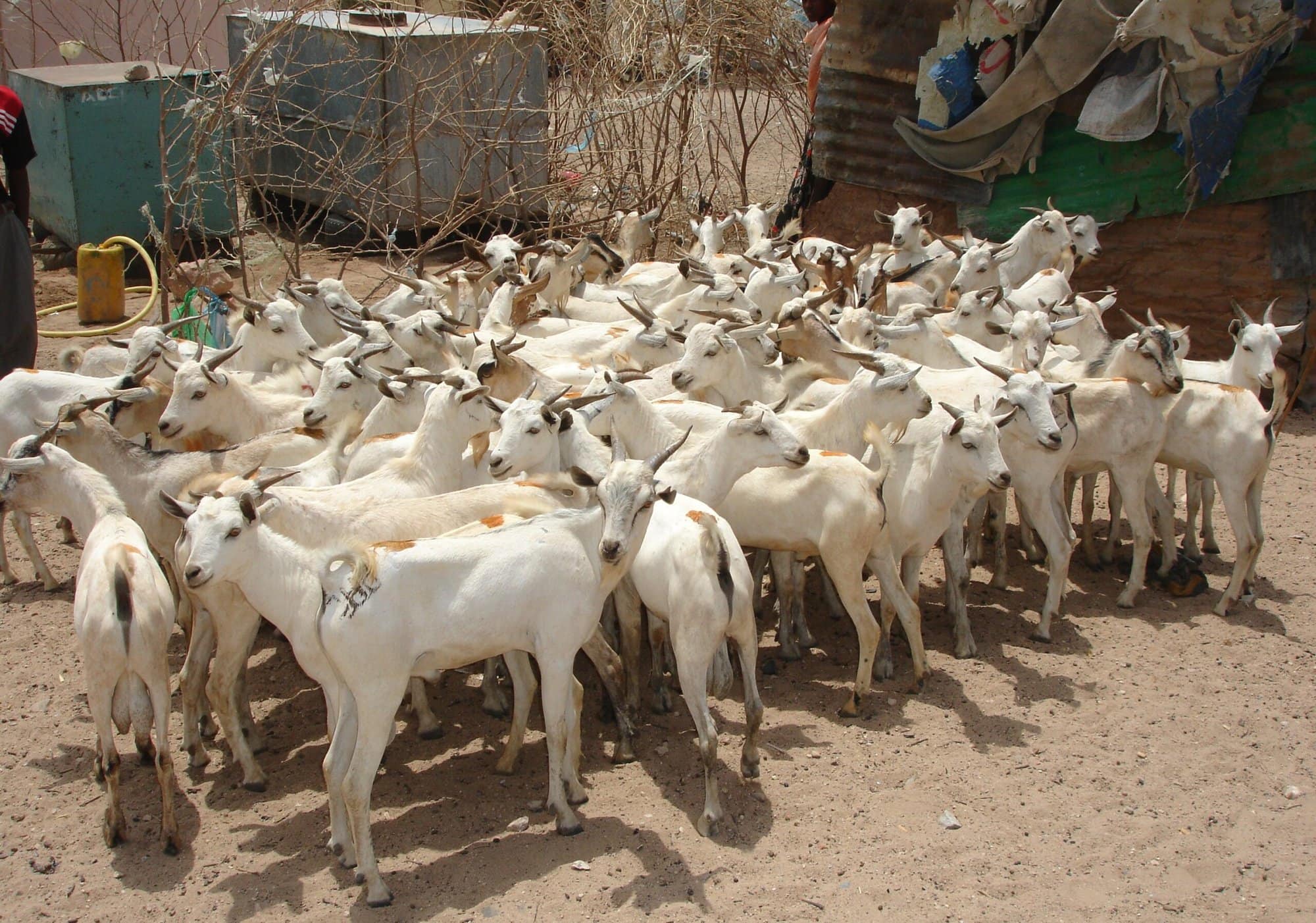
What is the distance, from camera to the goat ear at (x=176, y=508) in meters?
4.89

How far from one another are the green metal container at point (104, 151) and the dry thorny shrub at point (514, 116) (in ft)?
0.47

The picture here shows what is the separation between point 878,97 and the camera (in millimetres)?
12227

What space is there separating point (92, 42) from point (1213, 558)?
1524 cm

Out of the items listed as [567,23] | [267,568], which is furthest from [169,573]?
[567,23]

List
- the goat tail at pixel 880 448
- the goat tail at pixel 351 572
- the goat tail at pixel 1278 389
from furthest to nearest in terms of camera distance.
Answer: the goat tail at pixel 1278 389, the goat tail at pixel 880 448, the goat tail at pixel 351 572

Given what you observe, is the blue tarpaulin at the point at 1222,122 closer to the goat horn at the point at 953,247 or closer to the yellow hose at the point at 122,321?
the goat horn at the point at 953,247

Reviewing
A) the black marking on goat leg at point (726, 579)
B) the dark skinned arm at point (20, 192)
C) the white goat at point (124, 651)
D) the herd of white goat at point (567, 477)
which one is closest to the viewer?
the herd of white goat at point (567, 477)

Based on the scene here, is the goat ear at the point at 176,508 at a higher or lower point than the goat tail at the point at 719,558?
higher

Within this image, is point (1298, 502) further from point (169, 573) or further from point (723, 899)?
point (169, 573)

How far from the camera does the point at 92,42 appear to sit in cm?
1669

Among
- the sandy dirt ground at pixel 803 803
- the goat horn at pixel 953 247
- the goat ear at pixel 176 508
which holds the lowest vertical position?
the sandy dirt ground at pixel 803 803

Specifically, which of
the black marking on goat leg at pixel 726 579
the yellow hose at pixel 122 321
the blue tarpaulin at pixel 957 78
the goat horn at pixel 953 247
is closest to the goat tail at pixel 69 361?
the yellow hose at pixel 122 321

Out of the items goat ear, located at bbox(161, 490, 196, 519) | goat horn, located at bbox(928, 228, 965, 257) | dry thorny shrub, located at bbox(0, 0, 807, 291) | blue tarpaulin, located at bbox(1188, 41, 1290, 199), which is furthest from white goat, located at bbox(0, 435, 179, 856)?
blue tarpaulin, located at bbox(1188, 41, 1290, 199)

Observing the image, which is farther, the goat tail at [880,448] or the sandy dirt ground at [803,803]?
the goat tail at [880,448]
